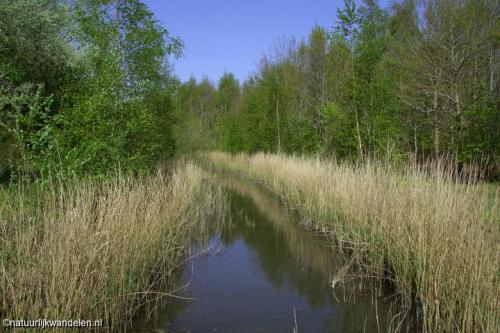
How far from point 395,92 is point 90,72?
9.56 m

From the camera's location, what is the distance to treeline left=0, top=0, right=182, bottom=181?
6.28m

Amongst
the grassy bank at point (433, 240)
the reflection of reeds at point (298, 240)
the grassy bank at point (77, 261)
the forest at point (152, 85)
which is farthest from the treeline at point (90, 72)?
the grassy bank at point (433, 240)

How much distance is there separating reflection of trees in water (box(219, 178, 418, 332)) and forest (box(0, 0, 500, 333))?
4 centimetres

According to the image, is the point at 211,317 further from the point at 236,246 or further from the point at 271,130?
the point at 271,130

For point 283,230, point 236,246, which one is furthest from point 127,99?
point 283,230

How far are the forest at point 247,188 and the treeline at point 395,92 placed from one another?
75mm

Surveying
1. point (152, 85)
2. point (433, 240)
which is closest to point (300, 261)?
point (433, 240)

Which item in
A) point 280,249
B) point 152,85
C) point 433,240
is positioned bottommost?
point 280,249

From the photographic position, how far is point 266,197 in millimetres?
11703

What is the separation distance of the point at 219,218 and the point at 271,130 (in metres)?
10.0

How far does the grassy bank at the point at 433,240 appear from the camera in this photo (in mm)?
2805

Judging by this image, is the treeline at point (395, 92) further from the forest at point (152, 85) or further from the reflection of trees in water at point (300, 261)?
the reflection of trees in water at point (300, 261)

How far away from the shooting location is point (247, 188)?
553 inches

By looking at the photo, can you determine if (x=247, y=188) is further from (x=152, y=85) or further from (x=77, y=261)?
(x=77, y=261)
